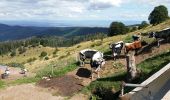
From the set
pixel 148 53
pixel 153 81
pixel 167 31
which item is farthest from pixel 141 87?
pixel 167 31

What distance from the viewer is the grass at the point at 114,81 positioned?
27264 millimetres

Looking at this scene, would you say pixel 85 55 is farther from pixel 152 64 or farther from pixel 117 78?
pixel 152 64

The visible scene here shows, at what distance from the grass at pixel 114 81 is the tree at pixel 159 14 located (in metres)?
98.0

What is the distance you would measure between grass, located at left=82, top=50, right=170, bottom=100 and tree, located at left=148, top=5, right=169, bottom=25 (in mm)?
97988

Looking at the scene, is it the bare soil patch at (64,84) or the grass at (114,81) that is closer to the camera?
the grass at (114,81)

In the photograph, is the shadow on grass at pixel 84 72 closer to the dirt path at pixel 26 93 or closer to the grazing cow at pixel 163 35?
the dirt path at pixel 26 93

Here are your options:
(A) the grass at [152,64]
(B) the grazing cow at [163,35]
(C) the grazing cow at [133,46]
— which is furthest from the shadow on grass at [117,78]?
(B) the grazing cow at [163,35]

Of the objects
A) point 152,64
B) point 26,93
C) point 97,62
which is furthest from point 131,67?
point 26,93

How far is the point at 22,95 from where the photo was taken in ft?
103

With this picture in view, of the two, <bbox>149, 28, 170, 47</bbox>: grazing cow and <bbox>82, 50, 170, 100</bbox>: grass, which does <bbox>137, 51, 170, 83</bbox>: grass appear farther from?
<bbox>149, 28, 170, 47</bbox>: grazing cow

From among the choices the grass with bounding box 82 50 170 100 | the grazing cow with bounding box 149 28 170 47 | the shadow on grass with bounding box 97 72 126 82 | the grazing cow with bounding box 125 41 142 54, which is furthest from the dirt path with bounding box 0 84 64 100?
the grazing cow with bounding box 149 28 170 47

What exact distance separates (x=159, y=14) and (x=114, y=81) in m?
103

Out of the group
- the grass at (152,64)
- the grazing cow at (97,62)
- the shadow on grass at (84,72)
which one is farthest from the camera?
the shadow on grass at (84,72)

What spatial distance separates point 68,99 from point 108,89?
121 inches
